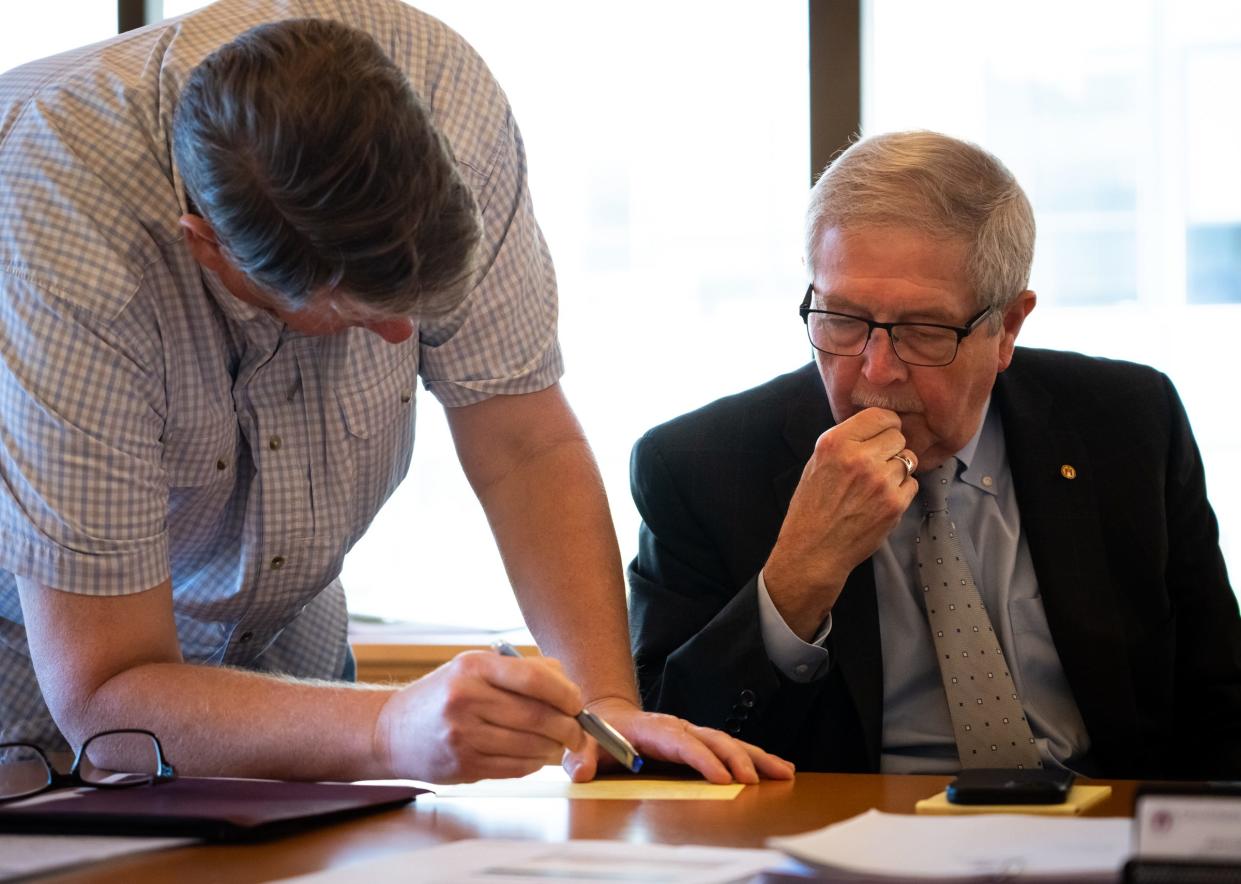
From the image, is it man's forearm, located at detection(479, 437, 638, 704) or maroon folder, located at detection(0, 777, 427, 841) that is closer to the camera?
maroon folder, located at detection(0, 777, 427, 841)

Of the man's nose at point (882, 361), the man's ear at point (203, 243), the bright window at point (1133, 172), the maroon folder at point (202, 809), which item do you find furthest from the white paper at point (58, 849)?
the bright window at point (1133, 172)

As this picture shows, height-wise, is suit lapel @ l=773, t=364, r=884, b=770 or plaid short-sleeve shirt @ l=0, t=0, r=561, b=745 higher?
plaid short-sleeve shirt @ l=0, t=0, r=561, b=745

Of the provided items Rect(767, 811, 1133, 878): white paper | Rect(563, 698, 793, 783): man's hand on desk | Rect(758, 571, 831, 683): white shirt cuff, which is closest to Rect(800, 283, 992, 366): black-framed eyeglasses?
Rect(758, 571, 831, 683): white shirt cuff

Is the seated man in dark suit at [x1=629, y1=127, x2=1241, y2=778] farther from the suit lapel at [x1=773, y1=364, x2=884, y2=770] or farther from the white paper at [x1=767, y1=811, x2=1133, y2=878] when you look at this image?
the white paper at [x1=767, y1=811, x2=1133, y2=878]

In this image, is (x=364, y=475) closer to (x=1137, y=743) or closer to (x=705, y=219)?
(x=1137, y=743)

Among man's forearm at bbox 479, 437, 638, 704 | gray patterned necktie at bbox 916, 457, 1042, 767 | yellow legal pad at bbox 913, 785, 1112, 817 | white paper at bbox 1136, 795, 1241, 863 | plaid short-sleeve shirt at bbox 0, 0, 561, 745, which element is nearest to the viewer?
white paper at bbox 1136, 795, 1241, 863

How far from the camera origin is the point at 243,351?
172 centimetres

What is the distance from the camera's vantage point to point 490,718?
133cm

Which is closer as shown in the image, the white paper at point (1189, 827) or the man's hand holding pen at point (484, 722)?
the white paper at point (1189, 827)

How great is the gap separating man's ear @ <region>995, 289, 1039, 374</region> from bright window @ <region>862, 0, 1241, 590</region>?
1.14 metres

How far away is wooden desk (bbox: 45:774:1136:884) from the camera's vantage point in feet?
3.65

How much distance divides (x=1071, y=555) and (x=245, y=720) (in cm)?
116

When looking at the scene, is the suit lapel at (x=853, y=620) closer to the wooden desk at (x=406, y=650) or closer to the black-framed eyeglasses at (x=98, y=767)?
the black-framed eyeglasses at (x=98, y=767)

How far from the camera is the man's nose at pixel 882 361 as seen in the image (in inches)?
75.4
